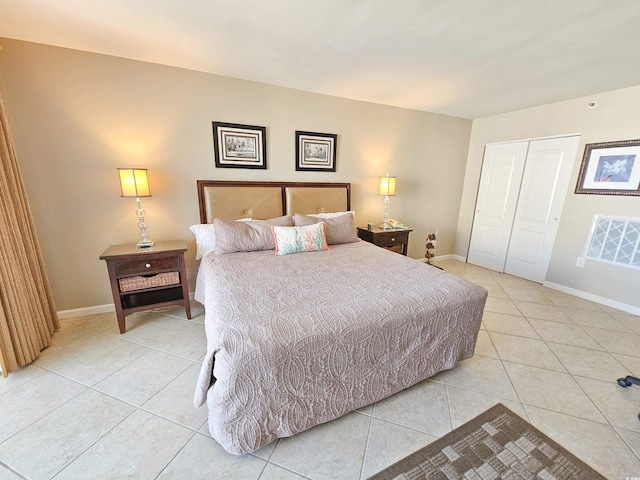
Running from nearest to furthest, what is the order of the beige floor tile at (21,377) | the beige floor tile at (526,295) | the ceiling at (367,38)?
the ceiling at (367,38) < the beige floor tile at (21,377) < the beige floor tile at (526,295)

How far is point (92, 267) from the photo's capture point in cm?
252

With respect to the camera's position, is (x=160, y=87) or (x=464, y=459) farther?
(x=160, y=87)

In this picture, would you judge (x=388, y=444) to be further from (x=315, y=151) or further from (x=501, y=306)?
(x=315, y=151)

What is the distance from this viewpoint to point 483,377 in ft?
6.05

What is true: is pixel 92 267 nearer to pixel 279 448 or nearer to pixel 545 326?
pixel 279 448

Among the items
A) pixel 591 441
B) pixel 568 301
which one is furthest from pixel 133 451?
pixel 568 301

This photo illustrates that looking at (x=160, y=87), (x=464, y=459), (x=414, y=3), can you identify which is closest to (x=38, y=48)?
(x=160, y=87)

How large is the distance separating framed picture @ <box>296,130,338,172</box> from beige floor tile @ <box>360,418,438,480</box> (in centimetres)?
271

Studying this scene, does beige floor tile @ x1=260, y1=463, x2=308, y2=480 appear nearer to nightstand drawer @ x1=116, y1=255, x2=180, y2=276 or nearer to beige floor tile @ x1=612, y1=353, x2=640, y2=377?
nightstand drawer @ x1=116, y1=255, x2=180, y2=276

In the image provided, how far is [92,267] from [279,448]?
251 centimetres

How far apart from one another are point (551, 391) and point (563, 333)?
3.31ft

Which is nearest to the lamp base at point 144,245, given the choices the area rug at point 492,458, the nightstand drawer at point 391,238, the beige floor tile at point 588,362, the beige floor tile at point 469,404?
the area rug at point 492,458

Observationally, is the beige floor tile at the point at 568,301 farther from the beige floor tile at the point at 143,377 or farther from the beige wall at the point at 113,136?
the beige floor tile at the point at 143,377

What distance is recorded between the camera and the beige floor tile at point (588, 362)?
75.0 inches
